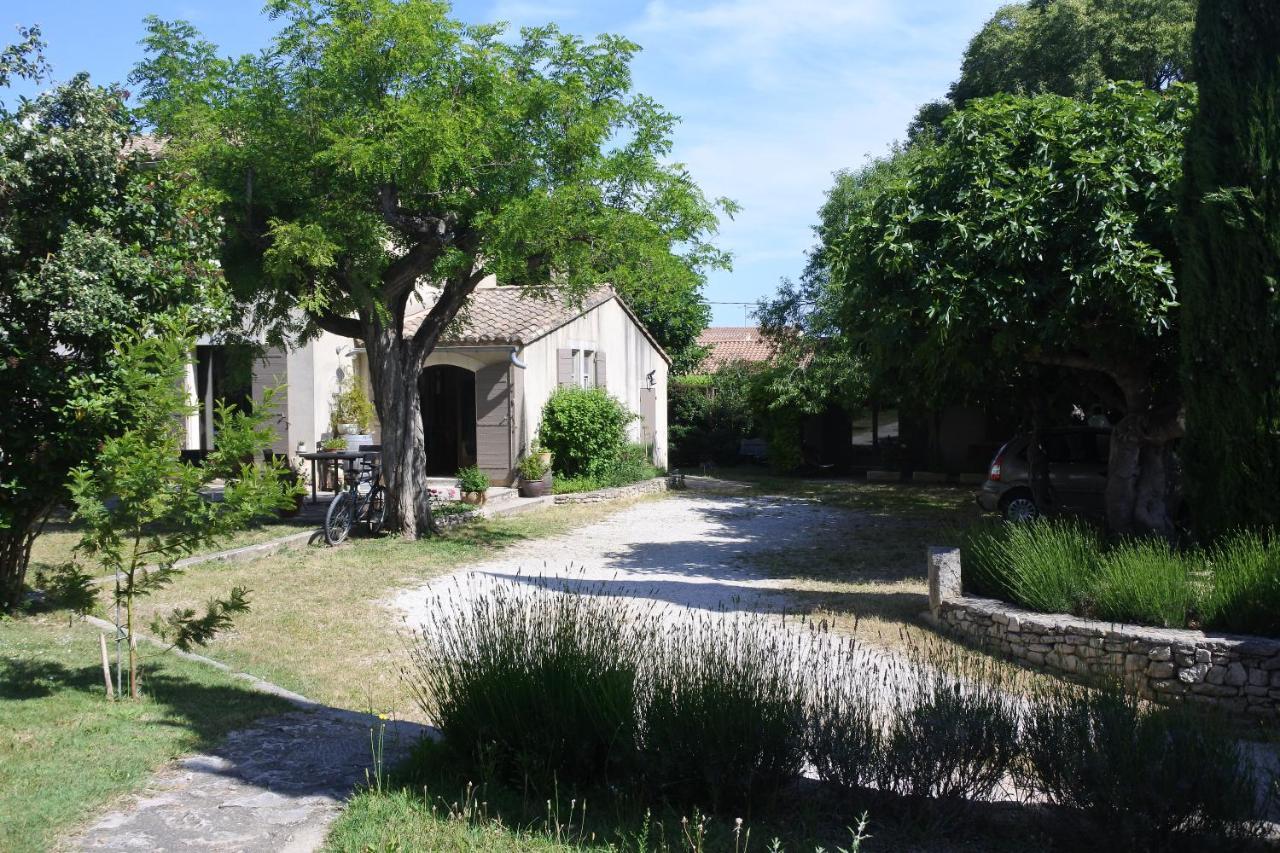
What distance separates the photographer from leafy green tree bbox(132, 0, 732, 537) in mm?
12023

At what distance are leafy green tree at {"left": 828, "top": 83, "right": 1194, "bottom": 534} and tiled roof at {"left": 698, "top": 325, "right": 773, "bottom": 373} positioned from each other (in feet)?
65.8

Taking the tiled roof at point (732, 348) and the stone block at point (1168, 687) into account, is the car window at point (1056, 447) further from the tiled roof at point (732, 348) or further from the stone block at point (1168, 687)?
the tiled roof at point (732, 348)

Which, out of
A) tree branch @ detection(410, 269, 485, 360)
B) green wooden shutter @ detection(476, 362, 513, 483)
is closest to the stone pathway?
tree branch @ detection(410, 269, 485, 360)

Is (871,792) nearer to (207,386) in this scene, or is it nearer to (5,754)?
(5,754)

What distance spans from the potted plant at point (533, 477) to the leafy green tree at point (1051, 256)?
9048mm

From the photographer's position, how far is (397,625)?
9.38 metres

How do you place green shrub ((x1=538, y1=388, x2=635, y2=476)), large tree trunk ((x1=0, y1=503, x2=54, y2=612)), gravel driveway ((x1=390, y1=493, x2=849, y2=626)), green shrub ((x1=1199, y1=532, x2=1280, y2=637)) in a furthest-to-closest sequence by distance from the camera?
green shrub ((x1=538, y1=388, x2=635, y2=476))
gravel driveway ((x1=390, y1=493, x2=849, y2=626))
large tree trunk ((x1=0, y1=503, x2=54, y2=612))
green shrub ((x1=1199, y1=532, x2=1280, y2=637))

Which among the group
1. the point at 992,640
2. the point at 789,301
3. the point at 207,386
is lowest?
the point at 992,640

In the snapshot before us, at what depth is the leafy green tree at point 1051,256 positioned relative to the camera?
10328mm

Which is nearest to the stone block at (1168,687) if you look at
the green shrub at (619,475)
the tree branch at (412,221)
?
the tree branch at (412,221)

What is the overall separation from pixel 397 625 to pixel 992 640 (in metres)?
5.26

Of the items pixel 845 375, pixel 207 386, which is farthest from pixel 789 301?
pixel 207 386

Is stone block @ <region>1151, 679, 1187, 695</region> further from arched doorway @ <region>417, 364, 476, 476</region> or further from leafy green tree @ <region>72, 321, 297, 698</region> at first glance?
arched doorway @ <region>417, 364, 476, 476</region>

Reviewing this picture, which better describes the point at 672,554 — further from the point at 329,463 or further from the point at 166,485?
the point at 166,485
